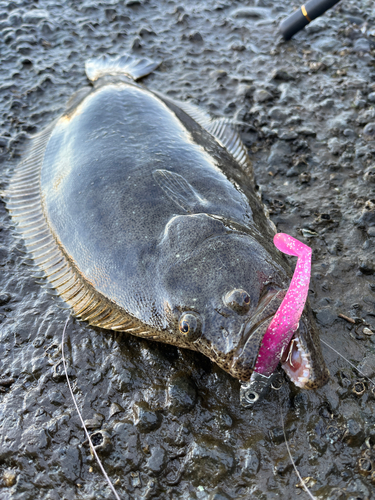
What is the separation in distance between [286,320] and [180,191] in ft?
4.19

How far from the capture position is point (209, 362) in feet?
9.97

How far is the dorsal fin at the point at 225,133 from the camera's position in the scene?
4309 mm

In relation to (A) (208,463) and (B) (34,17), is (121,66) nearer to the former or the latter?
(B) (34,17)

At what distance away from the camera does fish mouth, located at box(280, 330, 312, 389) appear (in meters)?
2.46

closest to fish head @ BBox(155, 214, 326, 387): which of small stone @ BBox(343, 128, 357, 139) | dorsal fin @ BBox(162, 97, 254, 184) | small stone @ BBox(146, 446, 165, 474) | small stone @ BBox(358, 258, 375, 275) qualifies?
small stone @ BBox(146, 446, 165, 474)

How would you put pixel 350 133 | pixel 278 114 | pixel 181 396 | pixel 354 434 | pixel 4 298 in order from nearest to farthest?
1. pixel 354 434
2. pixel 181 396
3. pixel 4 298
4. pixel 350 133
5. pixel 278 114

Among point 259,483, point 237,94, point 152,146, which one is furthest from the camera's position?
point 237,94

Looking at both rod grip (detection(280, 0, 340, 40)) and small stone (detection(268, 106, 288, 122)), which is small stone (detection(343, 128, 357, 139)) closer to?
small stone (detection(268, 106, 288, 122))

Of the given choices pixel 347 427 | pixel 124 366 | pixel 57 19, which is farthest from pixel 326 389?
pixel 57 19

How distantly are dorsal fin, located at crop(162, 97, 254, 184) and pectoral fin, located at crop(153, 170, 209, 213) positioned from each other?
1.20 metres

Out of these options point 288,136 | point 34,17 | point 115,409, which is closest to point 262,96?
point 288,136

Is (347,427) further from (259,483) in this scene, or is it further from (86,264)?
(86,264)

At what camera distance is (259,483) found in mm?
2547

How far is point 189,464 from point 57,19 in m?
6.62
